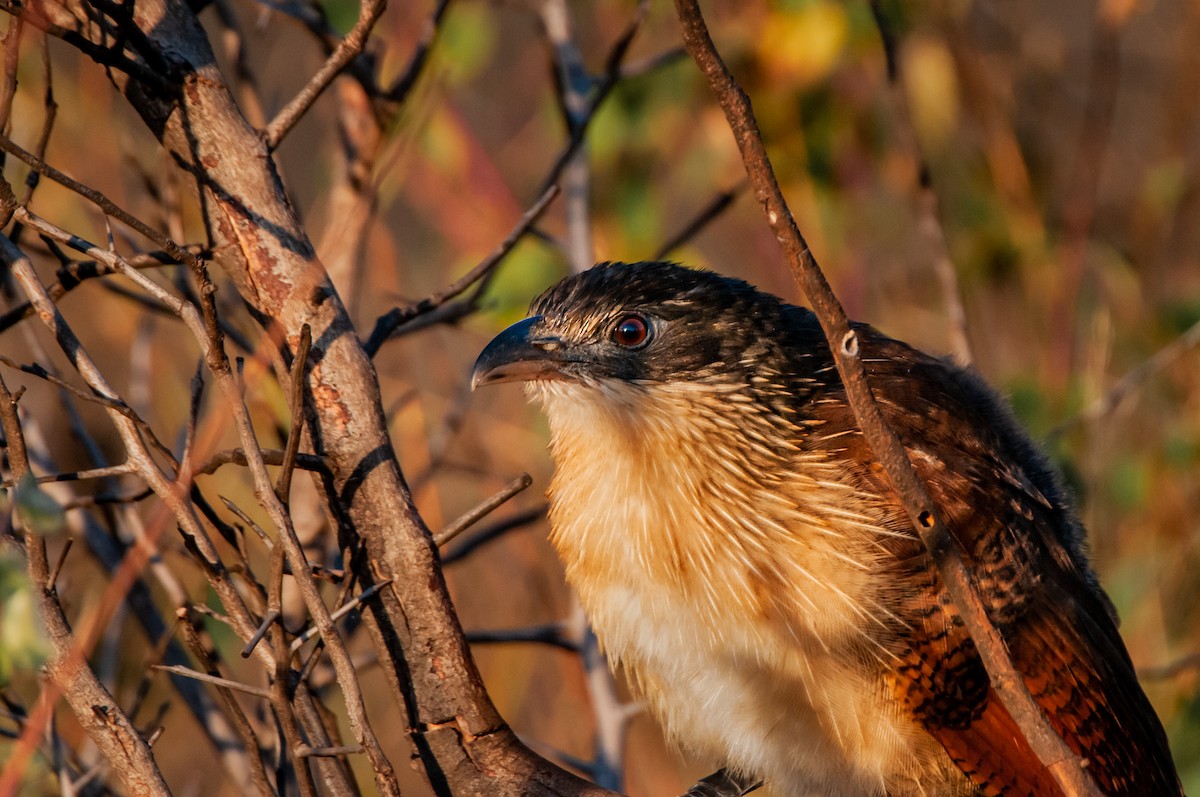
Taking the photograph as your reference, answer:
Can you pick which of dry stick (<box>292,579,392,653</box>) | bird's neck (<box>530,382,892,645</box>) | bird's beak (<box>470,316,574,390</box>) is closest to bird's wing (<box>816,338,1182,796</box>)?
bird's neck (<box>530,382,892,645</box>)

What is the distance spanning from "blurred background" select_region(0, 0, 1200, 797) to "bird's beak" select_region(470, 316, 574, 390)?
1.75ft

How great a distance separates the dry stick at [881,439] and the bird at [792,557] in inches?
23.1

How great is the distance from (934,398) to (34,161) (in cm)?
197

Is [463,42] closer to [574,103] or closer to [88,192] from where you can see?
[574,103]

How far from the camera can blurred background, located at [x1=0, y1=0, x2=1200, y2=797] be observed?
3.75 metres

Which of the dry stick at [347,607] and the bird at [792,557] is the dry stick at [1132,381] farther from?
the dry stick at [347,607]

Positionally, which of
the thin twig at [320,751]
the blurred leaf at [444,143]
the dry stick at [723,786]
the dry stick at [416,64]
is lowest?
the thin twig at [320,751]

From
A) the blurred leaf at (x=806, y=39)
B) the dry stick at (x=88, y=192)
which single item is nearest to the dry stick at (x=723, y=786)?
the dry stick at (x=88, y=192)

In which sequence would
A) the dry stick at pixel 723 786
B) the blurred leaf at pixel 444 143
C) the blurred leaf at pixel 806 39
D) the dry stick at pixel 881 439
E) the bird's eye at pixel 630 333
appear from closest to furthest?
the dry stick at pixel 881 439 < the bird's eye at pixel 630 333 < the dry stick at pixel 723 786 < the blurred leaf at pixel 806 39 < the blurred leaf at pixel 444 143

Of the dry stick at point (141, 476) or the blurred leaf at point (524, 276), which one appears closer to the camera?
the dry stick at point (141, 476)

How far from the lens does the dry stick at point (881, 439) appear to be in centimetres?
163

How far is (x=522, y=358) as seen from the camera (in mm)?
2721

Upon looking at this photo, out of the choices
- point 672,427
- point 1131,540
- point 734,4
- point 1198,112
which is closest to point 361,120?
point 672,427

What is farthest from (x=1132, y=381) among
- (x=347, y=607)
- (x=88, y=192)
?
(x=88, y=192)
